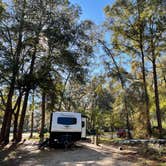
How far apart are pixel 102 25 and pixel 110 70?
5078 millimetres

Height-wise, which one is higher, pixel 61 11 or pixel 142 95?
pixel 61 11

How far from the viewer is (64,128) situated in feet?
58.3

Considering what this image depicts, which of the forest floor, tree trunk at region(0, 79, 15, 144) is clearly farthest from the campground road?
tree trunk at region(0, 79, 15, 144)

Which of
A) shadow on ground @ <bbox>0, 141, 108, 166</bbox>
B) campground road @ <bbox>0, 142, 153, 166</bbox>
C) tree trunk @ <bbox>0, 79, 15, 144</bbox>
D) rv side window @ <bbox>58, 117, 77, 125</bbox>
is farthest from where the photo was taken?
tree trunk @ <bbox>0, 79, 15, 144</bbox>

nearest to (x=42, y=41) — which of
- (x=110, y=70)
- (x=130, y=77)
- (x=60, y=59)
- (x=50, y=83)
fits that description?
(x=60, y=59)

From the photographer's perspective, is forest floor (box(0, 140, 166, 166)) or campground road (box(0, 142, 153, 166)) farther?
campground road (box(0, 142, 153, 166))

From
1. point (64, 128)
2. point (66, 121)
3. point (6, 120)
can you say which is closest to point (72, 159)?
point (64, 128)

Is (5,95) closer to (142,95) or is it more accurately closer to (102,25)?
(102,25)

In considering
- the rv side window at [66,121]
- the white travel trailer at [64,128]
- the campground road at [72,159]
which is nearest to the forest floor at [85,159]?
the campground road at [72,159]

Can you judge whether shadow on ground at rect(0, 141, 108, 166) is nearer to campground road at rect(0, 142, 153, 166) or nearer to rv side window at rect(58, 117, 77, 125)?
campground road at rect(0, 142, 153, 166)

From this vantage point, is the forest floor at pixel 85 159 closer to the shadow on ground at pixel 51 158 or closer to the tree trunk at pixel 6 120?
the shadow on ground at pixel 51 158

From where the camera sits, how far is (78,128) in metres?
18.1

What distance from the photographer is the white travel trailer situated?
17.6 m

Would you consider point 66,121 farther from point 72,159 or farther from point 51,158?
point 72,159
